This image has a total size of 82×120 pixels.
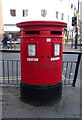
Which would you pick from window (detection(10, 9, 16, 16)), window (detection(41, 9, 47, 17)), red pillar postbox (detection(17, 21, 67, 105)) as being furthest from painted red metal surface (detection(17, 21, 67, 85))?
window (detection(10, 9, 16, 16))

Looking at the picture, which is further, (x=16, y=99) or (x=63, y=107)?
(x=16, y=99)

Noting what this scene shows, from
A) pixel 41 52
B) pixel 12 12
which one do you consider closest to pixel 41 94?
pixel 41 52

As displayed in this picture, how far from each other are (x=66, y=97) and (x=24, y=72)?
132 cm

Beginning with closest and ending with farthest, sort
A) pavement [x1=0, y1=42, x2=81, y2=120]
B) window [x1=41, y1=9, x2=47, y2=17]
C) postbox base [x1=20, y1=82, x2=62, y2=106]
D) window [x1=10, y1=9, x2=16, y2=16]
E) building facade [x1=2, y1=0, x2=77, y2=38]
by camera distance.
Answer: pavement [x1=0, y1=42, x2=81, y2=120] < postbox base [x1=20, y1=82, x2=62, y2=106] < building facade [x1=2, y1=0, x2=77, y2=38] < window [x1=41, y1=9, x2=47, y2=17] < window [x1=10, y1=9, x2=16, y2=16]

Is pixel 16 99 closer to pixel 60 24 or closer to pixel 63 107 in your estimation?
pixel 63 107

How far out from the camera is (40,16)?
33.4 metres

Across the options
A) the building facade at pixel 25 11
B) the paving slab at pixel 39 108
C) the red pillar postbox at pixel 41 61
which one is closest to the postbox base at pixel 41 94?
the red pillar postbox at pixel 41 61

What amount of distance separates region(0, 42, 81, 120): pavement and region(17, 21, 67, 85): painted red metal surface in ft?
1.82

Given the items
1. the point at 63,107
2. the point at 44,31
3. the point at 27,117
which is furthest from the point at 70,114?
the point at 44,31

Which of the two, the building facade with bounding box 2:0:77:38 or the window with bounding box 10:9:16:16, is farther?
the window with bounding box 10:9:16:16

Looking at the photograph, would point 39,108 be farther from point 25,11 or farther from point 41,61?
point 25,11

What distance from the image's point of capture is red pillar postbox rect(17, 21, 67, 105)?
11.0ft

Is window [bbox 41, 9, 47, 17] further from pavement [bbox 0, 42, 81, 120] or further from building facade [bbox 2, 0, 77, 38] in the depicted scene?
pavement [bbox 0, 42, 81, 120]

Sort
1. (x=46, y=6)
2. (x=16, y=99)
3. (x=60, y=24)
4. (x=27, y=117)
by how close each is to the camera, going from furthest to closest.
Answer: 1. (x=46, y=6)
2. (x=16, y=99)
3. (x=60, y=24)
4. (x=27, y=117)
